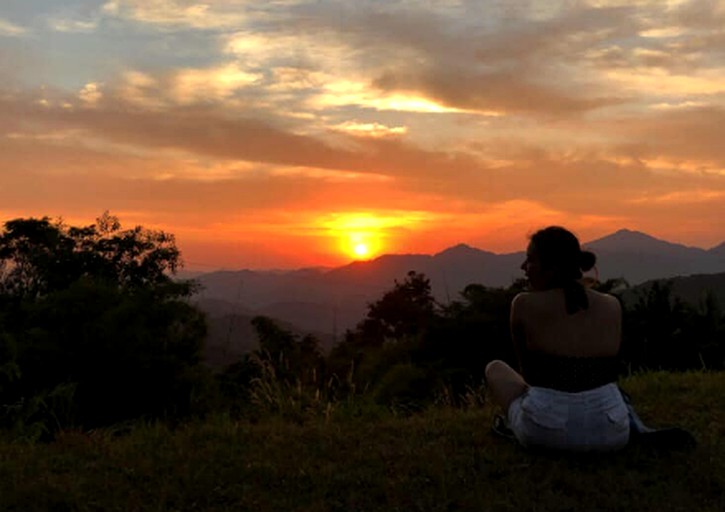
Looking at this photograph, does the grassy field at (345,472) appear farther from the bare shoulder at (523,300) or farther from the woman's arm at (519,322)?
the bare shoulder at (523,300)

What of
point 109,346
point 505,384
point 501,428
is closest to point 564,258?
point 505,384

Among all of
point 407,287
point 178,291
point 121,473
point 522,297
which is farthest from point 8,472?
point 407,287

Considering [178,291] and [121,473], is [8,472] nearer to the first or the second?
[121,473]

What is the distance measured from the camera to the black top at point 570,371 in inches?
167

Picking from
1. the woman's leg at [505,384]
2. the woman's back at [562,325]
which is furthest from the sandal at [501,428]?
the woman's back at [562,325]

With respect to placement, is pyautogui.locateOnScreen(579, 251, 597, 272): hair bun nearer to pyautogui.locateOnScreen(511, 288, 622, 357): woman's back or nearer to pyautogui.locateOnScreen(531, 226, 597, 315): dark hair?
pyautogui.locateOnScreen(531, 226, 597, 315): dark hair

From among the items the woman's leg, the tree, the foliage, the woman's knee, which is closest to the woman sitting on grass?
the woman's leg

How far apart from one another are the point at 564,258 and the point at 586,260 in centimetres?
14

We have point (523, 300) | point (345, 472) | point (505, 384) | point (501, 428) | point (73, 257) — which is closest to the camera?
point (345, 472)

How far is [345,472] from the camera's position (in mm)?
4188

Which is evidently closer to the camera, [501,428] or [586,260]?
[586,260]

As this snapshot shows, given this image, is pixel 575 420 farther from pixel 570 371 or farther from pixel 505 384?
pixel 505 384

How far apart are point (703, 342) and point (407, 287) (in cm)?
3458

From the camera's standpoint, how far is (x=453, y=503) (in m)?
3.65
